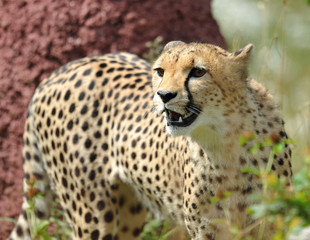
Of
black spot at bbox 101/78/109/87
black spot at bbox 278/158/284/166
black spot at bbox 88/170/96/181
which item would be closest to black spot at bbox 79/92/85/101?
black spot at bbox 101/78/109/87

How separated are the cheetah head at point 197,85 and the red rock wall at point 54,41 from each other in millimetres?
1357

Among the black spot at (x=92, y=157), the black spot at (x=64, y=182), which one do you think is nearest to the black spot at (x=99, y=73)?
the black spot at (x=92, y=157)

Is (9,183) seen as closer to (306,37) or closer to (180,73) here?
(180,73)

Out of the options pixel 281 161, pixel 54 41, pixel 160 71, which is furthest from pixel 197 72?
pixel 54 41

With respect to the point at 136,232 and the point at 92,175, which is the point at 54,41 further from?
the point at 136,232

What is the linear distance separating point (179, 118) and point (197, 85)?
0.43 ft


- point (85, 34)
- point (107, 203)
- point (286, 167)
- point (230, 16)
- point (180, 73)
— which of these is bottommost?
point (107, 203)

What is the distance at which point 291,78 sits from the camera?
6277 mm

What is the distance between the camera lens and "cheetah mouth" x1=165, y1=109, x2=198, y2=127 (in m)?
2.73

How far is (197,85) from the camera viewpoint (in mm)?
2742

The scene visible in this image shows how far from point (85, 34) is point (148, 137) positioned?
1.01 metres

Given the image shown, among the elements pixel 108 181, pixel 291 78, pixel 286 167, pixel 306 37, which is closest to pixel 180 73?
pixel 286 167

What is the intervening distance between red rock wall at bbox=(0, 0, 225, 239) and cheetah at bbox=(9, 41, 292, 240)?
1.20 ft

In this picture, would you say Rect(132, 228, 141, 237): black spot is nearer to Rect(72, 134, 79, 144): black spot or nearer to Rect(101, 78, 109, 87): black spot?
Rect(72, 134, 79, 144): black spot
